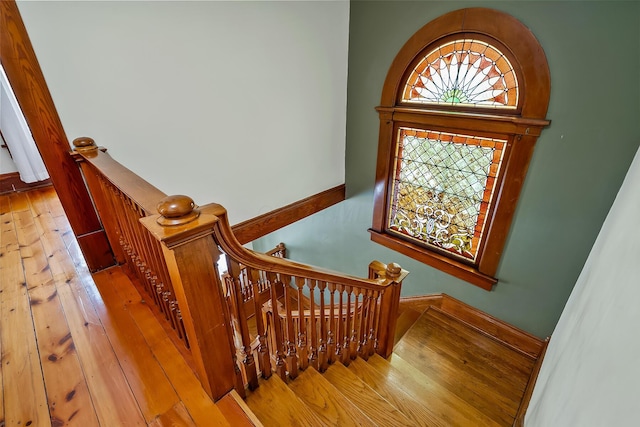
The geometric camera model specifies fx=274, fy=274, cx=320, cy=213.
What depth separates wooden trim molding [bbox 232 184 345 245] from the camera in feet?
8.73

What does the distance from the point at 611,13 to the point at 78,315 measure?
10.7ft

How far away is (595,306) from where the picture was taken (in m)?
1.01

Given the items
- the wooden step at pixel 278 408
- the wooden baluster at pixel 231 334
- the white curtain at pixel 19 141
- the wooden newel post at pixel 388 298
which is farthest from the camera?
Result: the white curtain at pixel 19 141

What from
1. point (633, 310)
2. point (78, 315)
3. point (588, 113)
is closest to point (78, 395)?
point (78, 315)

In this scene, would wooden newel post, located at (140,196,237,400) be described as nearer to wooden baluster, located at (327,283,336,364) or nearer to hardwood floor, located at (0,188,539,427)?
hardwood floor, located at (0,188,539,427)

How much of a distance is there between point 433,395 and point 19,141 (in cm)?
463

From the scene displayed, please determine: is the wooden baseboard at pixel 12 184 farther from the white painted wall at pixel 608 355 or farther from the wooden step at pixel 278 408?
the white painted wall at pixel 608 355

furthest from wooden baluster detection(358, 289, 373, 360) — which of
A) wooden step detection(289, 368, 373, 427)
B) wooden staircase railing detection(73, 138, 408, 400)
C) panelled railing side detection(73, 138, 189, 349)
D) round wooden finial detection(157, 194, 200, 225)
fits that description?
round wooden finial detection(157, 194, 200, 225)

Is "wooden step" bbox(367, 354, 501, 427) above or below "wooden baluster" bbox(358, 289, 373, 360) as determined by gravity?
below

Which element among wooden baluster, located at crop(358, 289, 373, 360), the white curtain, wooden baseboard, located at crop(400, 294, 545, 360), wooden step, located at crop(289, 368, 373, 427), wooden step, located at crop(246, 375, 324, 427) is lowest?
wooden baseboard, located at crop(400, 294, 545, 360)

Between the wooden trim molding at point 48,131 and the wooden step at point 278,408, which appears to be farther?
the wooden trim molding at point 48,131

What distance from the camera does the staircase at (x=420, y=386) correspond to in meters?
1.13

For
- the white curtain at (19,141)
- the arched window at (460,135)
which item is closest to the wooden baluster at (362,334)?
the arched window at (460,135)

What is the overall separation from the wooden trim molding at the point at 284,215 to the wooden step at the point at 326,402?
1.54 metres
